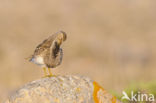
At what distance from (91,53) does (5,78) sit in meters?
5.09

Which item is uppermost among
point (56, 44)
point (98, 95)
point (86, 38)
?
point (86, 38)

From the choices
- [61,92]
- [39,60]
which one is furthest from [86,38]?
[61,92]

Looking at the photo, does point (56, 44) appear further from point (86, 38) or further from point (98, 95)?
point (86, 38)

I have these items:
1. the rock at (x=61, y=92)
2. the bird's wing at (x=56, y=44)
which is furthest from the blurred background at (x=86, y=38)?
the rock at (x=61, y=92)

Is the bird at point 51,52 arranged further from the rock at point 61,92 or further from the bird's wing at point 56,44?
the rock at point 61,92

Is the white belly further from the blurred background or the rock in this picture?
the blurred background

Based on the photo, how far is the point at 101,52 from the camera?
2236 centimetres

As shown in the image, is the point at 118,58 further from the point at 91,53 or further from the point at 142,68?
the point at 91,53

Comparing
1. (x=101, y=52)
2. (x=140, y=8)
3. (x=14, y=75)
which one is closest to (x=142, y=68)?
(x=101, y=52)

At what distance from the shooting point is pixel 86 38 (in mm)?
24672

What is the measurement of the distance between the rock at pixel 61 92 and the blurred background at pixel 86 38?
18.8 ft

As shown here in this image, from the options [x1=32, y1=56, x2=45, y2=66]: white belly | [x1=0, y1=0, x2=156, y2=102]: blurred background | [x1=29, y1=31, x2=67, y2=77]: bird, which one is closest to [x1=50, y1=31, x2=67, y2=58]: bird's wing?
[x1=29, y1=31, x2=67, y2=77]: bird

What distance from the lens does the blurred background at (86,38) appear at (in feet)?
61.3

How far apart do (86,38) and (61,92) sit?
633 inches
